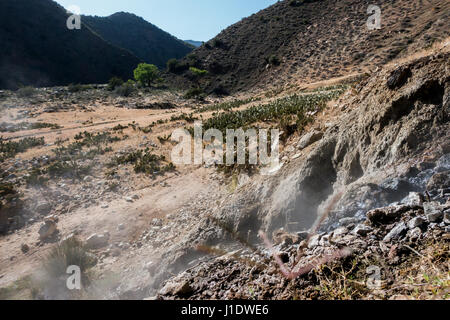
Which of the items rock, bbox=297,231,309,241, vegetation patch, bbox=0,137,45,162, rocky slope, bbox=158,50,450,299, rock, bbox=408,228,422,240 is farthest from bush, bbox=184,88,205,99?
rock, bbox=408,228,422,240

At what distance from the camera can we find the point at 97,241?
5.06 metres

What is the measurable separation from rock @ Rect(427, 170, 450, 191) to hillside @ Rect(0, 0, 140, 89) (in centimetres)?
5661

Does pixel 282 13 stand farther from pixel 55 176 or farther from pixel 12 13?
pixel 12 13

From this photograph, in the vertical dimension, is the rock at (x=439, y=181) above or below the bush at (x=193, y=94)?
below

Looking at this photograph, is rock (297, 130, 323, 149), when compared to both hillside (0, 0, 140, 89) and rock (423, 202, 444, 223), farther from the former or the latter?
hillside (0, 0, 140, 89)

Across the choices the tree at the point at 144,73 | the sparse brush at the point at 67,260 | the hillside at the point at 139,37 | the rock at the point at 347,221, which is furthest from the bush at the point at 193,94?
the hillside at the point at 139,37

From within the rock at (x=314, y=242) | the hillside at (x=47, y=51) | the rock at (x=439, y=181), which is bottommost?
the rock at (x=314, y=242)

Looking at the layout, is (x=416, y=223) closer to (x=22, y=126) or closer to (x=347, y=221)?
(x=347, y=221)

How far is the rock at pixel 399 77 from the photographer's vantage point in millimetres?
2686

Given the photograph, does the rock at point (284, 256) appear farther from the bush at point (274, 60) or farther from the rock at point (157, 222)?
the bush at point (274, 60)

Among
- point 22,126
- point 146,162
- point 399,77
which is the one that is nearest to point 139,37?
point 22,126

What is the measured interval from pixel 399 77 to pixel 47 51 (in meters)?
67.1

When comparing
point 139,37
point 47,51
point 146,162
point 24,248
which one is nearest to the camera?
point 24,248

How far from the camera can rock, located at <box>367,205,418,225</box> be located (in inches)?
73.4
